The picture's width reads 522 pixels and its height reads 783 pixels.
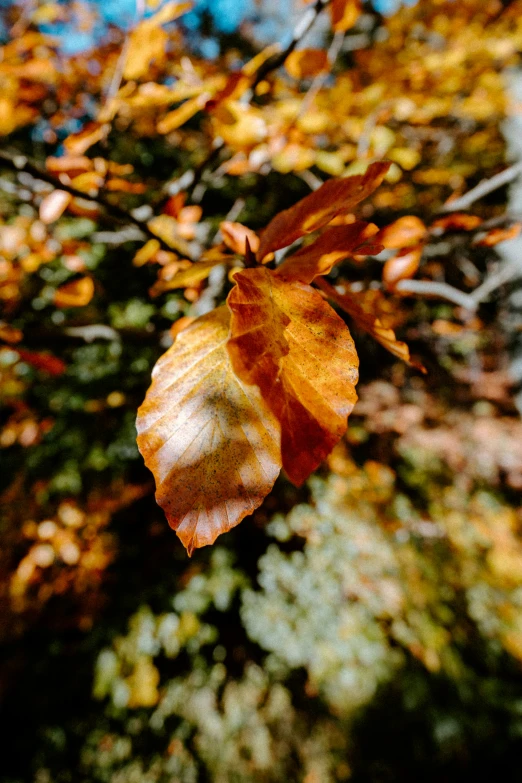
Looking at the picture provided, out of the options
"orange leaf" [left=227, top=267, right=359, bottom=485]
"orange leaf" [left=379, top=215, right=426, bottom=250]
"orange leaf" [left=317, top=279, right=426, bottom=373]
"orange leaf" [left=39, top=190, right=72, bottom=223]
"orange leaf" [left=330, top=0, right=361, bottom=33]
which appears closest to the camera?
"orange leaf" [left=227, top=267, right=359, bottom=485]

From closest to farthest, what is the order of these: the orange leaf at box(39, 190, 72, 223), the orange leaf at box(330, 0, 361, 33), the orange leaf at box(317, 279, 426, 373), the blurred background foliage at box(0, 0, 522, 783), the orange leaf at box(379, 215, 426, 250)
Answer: the orange leaf at box(317, 279, 426, 373) → the orange leaf at box(379, 215, 426, 250) → the orange leaf at box(330, 0, 361, 33) → the orange leaf at box(39, 190, 72, 223) → the blurred background foliage at box(0, 0, 522, 783)

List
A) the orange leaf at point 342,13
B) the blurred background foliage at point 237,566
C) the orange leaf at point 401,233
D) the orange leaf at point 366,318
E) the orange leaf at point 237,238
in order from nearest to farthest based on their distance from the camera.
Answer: the orange leaf at point 366,318, the orange leaf at point 237,238, the orange leaf at point 401,233, the orange leaf at point 342,13, the blurred background foliage at point 237,566

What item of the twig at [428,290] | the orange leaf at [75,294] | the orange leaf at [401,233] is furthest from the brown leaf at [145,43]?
the twig at [428,290]

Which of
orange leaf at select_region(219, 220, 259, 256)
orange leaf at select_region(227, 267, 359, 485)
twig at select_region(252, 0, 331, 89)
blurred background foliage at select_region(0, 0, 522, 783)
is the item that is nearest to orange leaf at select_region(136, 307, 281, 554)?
orange leaf at select_region(227, 267, 359, 485)

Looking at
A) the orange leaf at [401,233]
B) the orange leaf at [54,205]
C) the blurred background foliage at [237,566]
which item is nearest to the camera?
the orange leaf at [401,233]

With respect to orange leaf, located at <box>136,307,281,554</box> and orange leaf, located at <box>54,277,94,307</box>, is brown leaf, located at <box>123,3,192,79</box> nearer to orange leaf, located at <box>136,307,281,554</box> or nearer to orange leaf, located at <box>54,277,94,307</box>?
orange leaf, located at <box>54,277,94,307</box>

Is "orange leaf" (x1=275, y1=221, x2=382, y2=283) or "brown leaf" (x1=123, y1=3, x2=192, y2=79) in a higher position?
"brown leaf" (x1=123, y1=3, x2=192, y2=79)

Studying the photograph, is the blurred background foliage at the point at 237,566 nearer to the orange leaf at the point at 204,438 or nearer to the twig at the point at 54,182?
the twig at the point at 54,182
